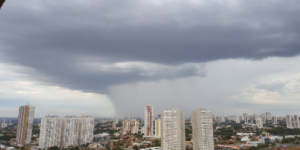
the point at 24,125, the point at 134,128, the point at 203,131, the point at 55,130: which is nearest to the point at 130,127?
the point at 134,128

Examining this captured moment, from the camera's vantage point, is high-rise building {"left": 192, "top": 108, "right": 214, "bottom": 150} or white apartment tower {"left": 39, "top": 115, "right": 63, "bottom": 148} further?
white apartment tower {"left": 39, "top": 115, "right": 63, "bottom": 148}

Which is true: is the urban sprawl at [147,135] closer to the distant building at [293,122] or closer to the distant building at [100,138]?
the distant building at [100,138]

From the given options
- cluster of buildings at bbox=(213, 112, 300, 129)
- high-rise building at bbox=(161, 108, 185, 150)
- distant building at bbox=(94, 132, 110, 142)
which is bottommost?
distant building at bbox=(94, 132, 110, 142)

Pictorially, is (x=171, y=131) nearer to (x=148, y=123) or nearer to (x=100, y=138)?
(x=100, y=138)

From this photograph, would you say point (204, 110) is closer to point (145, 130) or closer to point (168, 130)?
point (168, 130)

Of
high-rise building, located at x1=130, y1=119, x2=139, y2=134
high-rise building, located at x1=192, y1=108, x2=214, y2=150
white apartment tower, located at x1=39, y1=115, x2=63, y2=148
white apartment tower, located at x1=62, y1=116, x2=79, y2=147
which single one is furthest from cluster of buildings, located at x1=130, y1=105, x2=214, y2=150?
high-rise building, located at x1=130, y1=119, x2=139, y2=134

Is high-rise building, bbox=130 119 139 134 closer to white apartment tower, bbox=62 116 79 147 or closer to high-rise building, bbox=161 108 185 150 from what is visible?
white apartment tower, bbox=62 116 79 147

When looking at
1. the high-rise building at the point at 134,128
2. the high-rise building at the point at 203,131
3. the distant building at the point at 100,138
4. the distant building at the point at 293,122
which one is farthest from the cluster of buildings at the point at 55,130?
the distant building at the point at 293,122
